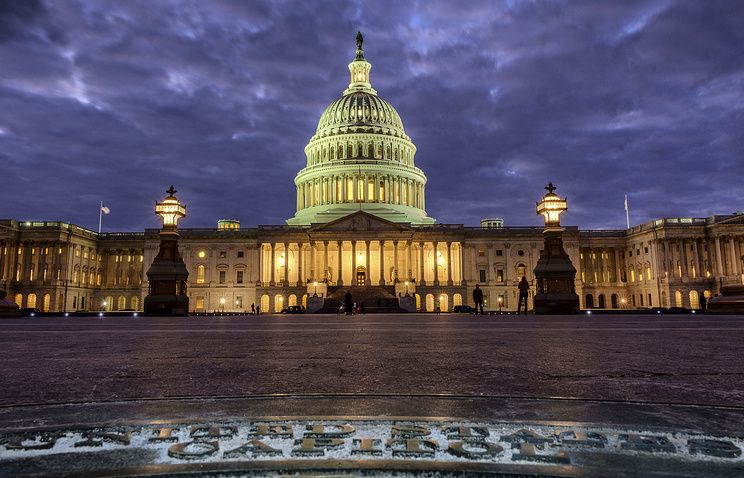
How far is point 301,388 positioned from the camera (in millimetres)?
3992

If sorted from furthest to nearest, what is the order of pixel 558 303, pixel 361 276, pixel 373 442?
pixel 361 276
pixel 558 303
pixel 373 442

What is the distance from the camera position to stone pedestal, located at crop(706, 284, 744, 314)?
97.3 feet

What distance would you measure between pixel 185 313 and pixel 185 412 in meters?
36.2

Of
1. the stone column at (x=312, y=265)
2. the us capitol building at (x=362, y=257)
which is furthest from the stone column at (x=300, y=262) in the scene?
the stone column at (x=312, y=265)

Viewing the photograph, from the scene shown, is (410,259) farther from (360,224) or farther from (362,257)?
(360,224)

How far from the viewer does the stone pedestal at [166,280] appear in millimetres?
34844

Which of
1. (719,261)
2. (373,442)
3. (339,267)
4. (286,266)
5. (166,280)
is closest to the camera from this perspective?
(373,442)

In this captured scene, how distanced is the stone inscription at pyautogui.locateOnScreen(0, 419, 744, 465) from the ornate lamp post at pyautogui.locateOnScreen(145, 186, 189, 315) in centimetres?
3446

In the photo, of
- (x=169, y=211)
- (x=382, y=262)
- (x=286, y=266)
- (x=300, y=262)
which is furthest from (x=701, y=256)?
(x=169, y=211)

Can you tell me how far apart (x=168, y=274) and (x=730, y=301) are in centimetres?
3268

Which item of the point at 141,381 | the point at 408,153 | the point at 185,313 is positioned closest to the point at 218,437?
the point at 141,381

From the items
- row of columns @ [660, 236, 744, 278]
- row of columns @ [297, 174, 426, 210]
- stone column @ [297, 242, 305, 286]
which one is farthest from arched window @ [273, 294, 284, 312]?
row of columns @ [660, 236, 744, 278]

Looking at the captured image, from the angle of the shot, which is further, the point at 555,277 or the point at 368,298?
the point at 368,298

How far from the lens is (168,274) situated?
34.8 metres
